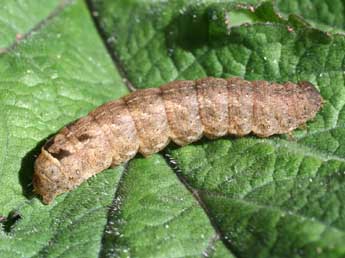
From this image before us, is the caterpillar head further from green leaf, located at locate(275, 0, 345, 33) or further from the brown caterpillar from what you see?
green leaf, located at locate(275, 0, 345, 33)

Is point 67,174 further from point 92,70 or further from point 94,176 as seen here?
point 92,70

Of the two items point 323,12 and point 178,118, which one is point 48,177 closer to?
point 178,118

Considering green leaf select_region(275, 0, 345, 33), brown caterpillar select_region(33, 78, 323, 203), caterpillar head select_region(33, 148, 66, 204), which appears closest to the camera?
caterpillar head select_region(33, 148, 66, 204)

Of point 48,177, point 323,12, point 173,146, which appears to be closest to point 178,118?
point 173,146

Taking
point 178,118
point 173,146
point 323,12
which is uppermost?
point 323,12

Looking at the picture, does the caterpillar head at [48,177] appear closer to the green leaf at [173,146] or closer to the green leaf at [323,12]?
the green leaf at [173,146]

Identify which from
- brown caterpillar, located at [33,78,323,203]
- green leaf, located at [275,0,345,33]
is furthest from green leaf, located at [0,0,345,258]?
brown caterpillar, located at [33,78,323,203]
